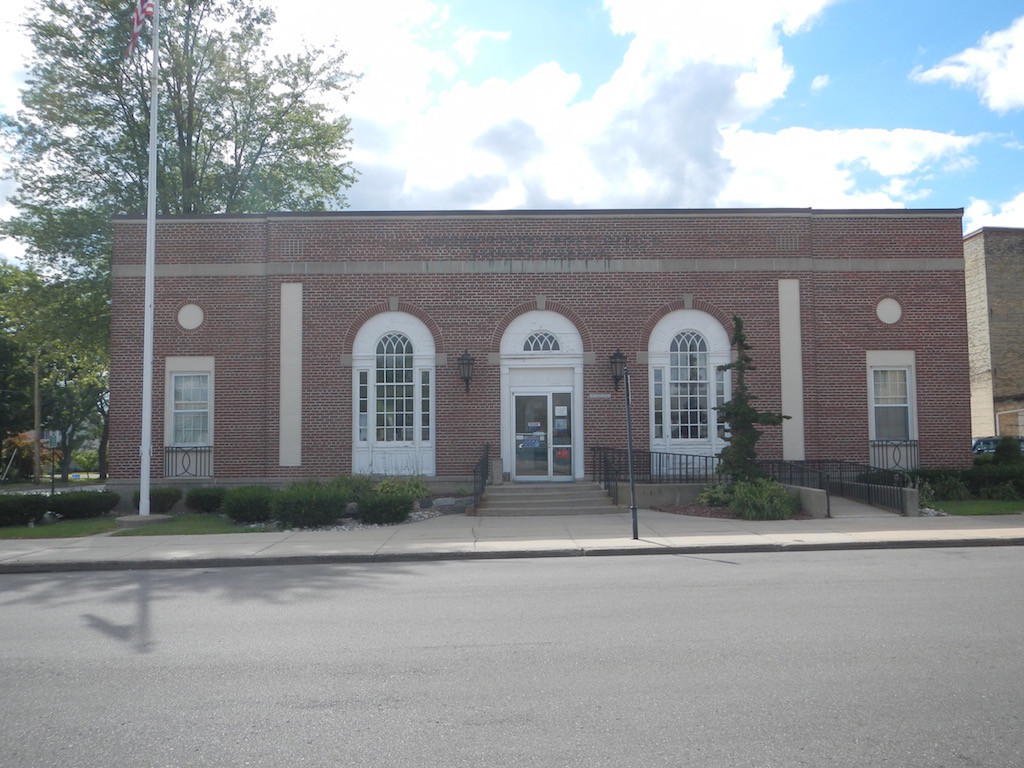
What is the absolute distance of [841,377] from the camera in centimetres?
2111

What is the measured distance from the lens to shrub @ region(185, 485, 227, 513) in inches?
757

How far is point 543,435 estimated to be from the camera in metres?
20.8

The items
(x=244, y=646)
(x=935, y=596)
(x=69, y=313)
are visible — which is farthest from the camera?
(x=69, y=313)

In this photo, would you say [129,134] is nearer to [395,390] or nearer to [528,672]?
[395,390]

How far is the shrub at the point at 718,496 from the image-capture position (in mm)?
17891

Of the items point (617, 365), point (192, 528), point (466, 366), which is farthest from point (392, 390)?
point (192, 528)

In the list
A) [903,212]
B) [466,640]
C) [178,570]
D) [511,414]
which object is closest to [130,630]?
[466,640]

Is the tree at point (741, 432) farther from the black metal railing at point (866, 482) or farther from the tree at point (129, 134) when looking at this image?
the tree at point (129, 134)

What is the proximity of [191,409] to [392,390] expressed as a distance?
5061 millimetres

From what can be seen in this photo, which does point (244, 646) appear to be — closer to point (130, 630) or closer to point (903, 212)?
point (130, 630)

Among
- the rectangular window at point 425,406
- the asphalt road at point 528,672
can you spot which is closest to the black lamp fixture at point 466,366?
the rectangular window at point 425,406

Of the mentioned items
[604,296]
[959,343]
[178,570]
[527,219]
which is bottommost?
[178,570]

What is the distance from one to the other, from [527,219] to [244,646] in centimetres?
1535

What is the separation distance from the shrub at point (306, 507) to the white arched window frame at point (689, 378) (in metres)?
8.37
